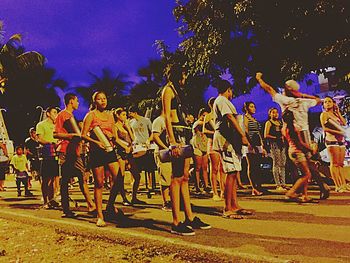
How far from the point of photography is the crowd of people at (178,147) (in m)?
5.45

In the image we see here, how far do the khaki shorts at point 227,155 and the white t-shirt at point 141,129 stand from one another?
10.7 ft

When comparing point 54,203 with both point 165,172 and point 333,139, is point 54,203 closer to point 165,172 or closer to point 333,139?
point 165,172

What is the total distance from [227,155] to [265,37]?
11039 millimetres

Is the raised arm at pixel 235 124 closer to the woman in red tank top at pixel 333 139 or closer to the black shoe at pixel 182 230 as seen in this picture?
the black shoe at pixel 182 230

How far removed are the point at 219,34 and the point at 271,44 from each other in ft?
6.67

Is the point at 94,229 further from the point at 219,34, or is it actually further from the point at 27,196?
the point at 219,34

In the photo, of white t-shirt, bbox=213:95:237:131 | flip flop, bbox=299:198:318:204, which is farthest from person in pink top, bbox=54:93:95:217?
flip flop, bbox=299:198:318:204

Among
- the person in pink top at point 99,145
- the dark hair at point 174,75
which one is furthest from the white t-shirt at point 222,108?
the person in pink top at point 99,145

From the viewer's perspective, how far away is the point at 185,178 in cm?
532

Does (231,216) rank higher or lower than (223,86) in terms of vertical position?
lower

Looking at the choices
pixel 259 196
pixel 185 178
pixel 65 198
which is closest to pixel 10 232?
pixel 65 198

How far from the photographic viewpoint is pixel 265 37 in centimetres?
1602

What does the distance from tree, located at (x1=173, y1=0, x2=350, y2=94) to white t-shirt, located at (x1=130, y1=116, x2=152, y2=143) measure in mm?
6667

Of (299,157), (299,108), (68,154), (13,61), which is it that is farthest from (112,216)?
(13,61)
